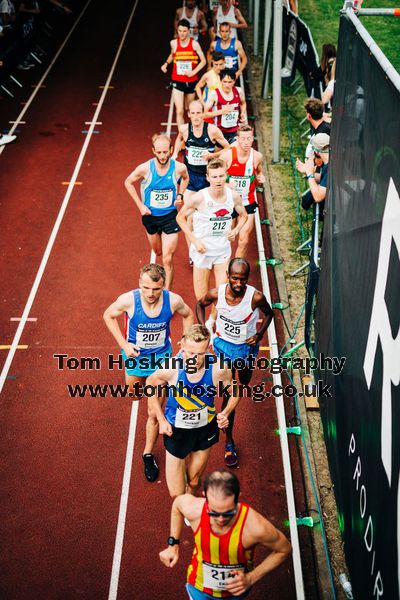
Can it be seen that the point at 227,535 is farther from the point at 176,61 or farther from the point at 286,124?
the point at 286,124

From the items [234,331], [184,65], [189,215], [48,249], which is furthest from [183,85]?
[234,331]

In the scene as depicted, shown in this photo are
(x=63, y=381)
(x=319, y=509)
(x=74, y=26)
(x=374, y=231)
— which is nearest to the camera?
(x=374, y=231)

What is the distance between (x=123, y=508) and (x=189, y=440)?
47.8 inches

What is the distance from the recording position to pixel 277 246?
10.3 m

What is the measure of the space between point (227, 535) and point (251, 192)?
5556 millimetres

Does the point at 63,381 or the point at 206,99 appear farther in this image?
the point at 206,99

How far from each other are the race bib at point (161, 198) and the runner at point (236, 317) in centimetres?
216

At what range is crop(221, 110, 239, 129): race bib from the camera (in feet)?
36.2

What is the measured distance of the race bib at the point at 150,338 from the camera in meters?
6.21

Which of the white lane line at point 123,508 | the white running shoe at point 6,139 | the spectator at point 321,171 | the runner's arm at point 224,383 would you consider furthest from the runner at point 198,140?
the white running shoe at point 6,139

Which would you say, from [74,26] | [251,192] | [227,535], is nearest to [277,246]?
[251,192]

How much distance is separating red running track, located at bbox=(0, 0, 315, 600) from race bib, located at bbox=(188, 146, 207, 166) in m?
1.33

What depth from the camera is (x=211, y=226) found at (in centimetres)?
766

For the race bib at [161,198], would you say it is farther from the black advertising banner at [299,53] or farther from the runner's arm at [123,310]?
the black advertising banner at [299,53]
